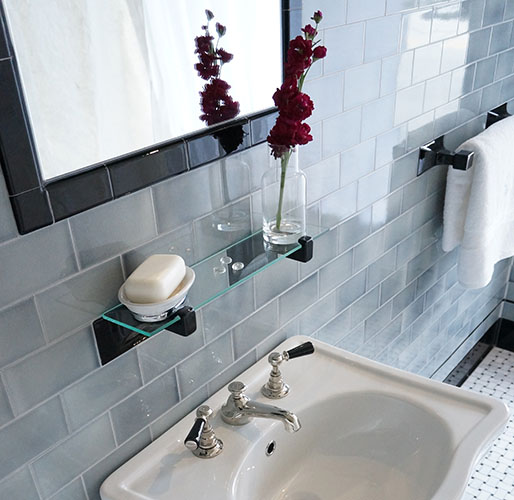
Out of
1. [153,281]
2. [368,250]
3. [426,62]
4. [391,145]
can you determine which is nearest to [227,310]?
[153,281]

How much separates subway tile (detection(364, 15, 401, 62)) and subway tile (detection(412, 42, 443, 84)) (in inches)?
4.8

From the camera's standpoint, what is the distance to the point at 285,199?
112 cm

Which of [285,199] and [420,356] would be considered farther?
→ [420,356]

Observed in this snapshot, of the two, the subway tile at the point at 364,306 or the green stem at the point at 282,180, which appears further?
the subway tile at the point at 364,306

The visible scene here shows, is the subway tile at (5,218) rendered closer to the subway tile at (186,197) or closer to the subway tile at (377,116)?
the subway tile at (186,197)

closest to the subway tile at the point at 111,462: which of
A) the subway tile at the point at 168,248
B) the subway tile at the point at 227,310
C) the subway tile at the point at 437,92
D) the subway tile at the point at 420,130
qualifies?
the subway tile at the point at 227,310

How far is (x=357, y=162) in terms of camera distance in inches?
56.1

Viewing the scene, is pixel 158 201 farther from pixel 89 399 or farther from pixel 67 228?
pixel 89 399

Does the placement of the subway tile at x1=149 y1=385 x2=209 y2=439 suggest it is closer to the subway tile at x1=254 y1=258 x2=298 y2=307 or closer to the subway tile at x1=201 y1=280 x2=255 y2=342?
the subway tile at x1=201 y1=280 x2=255 y2=342

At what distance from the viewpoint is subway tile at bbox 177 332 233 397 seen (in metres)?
1.12

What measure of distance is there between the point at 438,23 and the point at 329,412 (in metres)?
1.01

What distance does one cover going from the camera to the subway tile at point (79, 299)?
837 millimetres

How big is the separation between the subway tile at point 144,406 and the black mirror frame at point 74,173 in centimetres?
36

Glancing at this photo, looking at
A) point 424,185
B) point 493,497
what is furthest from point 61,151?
point 493,497
